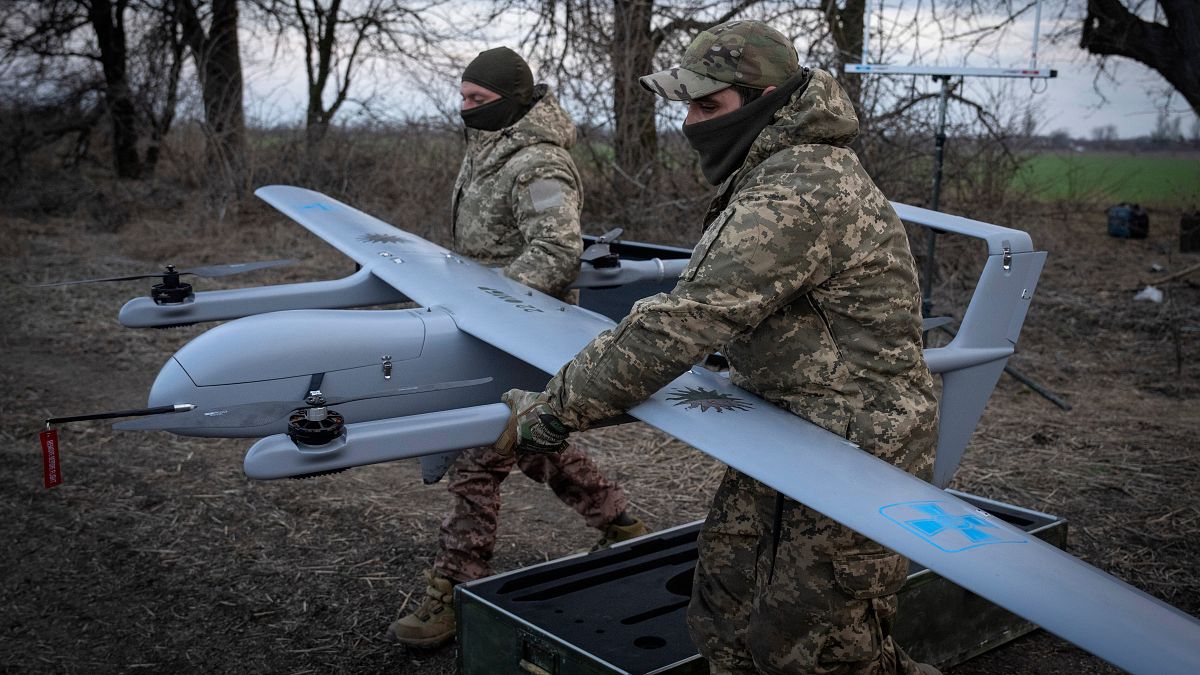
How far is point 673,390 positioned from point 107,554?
11.2 feet

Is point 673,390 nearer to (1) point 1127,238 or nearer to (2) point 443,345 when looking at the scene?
(2) point 443,345

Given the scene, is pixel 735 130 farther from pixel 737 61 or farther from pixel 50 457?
pixel 50 457

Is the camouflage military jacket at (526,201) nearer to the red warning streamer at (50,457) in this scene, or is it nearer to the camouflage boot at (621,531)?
the camouflage boot at (621,531)

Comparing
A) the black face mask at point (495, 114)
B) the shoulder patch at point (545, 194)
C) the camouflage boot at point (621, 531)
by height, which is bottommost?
the camouflage boot at point (621, 531)

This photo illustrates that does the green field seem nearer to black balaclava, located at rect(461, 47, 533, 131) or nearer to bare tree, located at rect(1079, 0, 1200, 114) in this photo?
bare tree, located at rect(1079, 0, 1200, 114)

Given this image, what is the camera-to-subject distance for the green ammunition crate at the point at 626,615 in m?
3.12

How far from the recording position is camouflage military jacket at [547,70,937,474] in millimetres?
2387

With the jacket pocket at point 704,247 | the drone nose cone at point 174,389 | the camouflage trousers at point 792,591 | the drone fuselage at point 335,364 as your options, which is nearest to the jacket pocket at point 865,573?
the camouflage trousers at point 792,591

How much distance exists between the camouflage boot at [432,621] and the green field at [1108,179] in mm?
7707

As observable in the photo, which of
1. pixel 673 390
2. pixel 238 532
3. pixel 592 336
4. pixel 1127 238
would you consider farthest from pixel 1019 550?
pixel 1127 238

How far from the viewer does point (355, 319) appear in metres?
3.47

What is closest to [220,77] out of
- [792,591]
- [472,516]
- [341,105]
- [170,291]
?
[341,105]

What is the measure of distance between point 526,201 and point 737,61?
5.68 feet

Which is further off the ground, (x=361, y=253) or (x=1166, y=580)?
(x=361, y=253)
